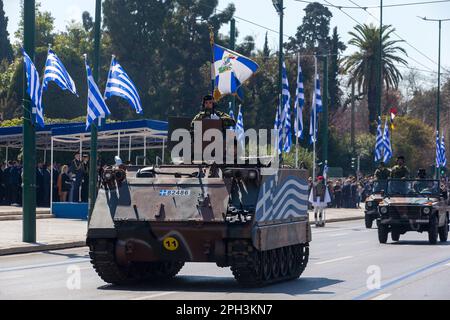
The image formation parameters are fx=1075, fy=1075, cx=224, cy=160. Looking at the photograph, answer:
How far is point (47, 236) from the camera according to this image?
26938 mm

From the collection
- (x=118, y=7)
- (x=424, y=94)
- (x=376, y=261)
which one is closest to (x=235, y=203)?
(x=376, y=261)

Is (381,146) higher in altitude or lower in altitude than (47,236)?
higher

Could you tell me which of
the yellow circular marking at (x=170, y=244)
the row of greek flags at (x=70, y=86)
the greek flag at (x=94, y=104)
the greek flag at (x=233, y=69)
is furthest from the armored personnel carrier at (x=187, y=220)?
the greek flag at (x=233, y=69)

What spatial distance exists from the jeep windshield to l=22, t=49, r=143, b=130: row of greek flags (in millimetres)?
7550

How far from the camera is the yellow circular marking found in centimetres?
1587

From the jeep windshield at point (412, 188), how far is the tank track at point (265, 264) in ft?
40.6

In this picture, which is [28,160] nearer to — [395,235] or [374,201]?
[395,235]

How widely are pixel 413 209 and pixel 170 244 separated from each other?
14.9m

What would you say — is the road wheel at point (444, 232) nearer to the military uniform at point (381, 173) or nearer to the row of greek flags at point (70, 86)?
the military uniform at point (381, 173)

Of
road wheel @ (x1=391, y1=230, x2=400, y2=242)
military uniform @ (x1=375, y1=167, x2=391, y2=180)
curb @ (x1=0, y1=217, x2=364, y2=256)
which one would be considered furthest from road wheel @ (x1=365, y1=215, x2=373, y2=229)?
curb @ (x1=0, y1=217, x2=364, y2=256)

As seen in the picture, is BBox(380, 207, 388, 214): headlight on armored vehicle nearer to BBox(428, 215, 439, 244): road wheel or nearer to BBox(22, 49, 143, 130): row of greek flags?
BBox(428, 215, 439, 244): road wheel

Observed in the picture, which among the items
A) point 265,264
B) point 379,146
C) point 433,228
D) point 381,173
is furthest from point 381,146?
point 265,264
